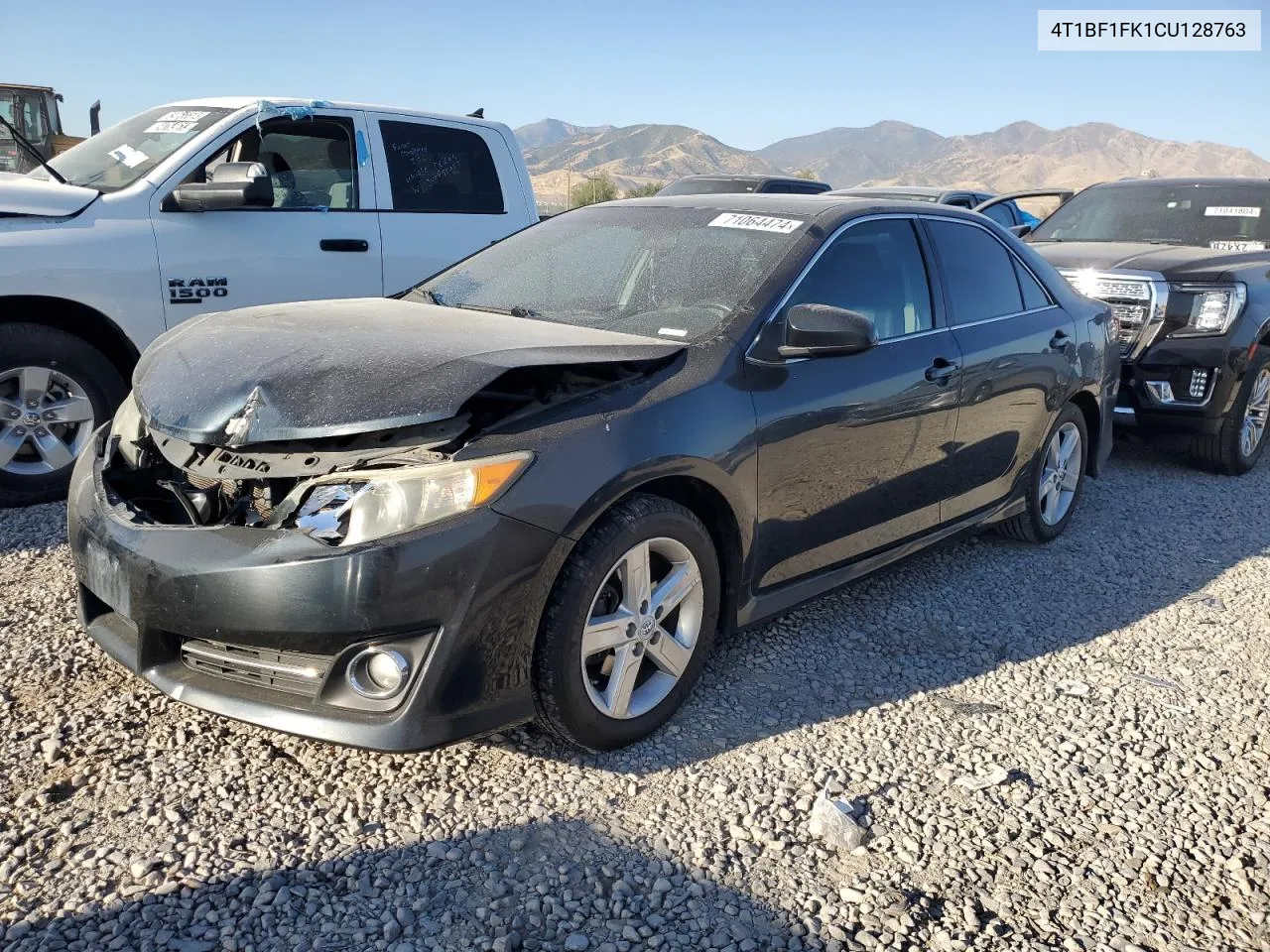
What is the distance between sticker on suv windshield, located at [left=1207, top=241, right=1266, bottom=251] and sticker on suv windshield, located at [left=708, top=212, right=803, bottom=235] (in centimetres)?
493

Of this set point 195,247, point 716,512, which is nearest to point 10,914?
point 716,512

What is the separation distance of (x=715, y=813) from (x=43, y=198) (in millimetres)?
4281

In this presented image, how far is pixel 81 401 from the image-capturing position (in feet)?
16.6

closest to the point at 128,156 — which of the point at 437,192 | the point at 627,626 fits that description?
the point at 437,192

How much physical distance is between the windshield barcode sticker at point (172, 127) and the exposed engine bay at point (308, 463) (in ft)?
10.0

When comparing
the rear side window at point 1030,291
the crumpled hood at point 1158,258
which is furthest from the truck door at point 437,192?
the crumpled hood at point 1158,258

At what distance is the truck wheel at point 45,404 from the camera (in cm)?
487

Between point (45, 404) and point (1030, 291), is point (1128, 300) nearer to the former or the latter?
point (1030, 291)

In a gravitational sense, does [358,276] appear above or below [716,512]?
above

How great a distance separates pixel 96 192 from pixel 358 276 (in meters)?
1.33

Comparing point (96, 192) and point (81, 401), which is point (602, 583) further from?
point (96, 192)

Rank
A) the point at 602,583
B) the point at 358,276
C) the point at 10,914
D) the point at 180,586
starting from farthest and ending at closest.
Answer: the point at 358,276, the point at 602,583, the point at 180,586, the point at 10,914

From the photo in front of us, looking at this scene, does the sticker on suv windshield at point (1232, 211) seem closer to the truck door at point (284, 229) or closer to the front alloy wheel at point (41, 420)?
the truck door at point (284, 229)

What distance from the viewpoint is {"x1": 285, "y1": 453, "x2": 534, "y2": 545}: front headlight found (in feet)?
8.50
